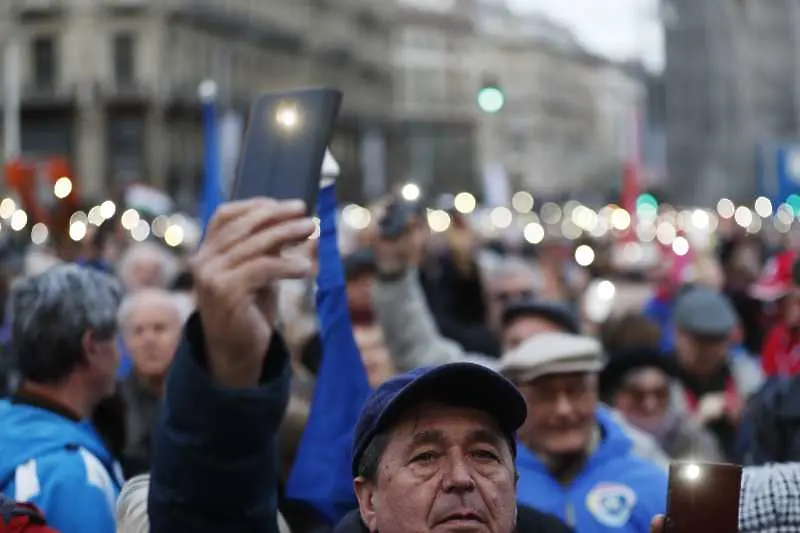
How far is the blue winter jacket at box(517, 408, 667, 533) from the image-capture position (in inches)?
192

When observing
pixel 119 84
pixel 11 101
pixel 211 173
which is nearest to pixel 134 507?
pixel 211 173

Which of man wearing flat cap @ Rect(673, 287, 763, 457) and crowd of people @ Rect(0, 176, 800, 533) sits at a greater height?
crowd of people @ Rect(0, 176, 800, 533)

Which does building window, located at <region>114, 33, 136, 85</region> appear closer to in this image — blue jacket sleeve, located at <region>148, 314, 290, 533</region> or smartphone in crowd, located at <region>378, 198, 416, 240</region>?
smartphone in crowd, located at <region>378, 198, 416, 240</region>

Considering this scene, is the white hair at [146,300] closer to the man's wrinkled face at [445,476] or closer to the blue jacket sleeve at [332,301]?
the blue jacket sleeve at [332,301]

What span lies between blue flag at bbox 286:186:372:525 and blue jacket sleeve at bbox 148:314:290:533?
1.23 meters

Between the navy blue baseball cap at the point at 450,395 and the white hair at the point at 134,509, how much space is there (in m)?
0.43

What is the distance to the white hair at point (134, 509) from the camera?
12.0 ft

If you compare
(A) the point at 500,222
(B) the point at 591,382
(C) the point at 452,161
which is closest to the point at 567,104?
(C) the point at 452,161

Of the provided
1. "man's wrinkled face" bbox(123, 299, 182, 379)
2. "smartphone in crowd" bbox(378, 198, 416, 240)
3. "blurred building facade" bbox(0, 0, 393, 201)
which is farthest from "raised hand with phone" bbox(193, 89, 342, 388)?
"blurred building facade" bbox(0, 0, 393, 201)

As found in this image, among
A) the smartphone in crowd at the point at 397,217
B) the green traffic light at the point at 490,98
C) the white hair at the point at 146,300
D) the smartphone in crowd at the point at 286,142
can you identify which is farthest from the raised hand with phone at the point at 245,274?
the green traffic light at the point at 490,98

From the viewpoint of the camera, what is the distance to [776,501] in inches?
135

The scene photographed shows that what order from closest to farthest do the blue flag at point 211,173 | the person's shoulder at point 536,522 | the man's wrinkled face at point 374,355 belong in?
the person's shoulder at point 536,522 < the man's wrinkled face at point 374,355 < the blue flag at point 211,173

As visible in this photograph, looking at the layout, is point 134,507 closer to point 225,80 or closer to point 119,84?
point 119,84

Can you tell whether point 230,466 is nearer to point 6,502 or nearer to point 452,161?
point 6,502
